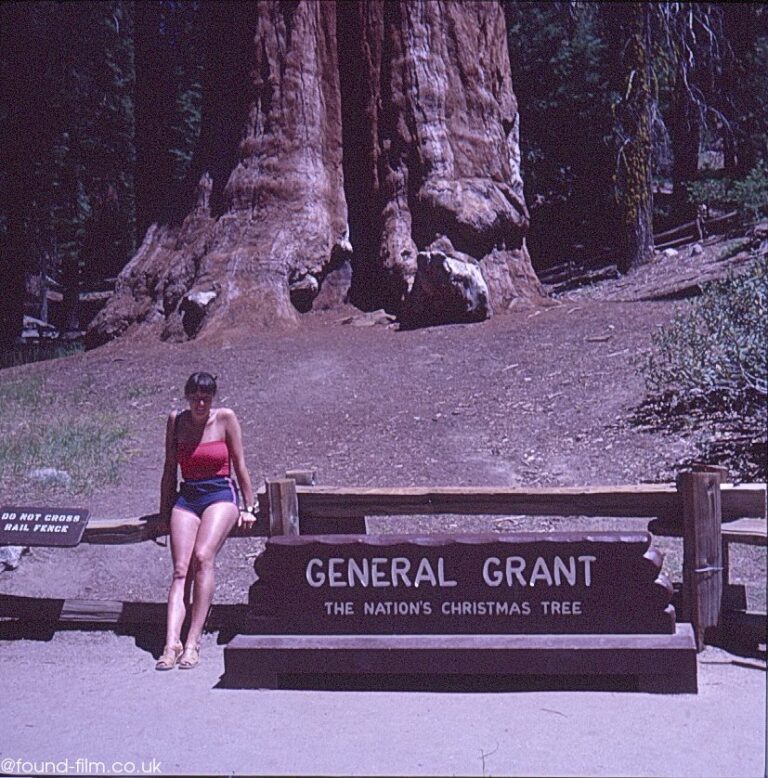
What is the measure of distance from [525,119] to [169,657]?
79.5 ft

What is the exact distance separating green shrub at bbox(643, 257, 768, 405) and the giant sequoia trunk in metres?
4.80

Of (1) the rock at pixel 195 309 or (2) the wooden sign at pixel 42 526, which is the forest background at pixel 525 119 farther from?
(2) the wooden sign at pixel 42 526

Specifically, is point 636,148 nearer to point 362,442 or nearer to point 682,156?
point 682,156

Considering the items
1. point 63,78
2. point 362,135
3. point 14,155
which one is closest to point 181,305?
point 362,135

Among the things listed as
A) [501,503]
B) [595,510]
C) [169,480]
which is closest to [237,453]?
[169,480]

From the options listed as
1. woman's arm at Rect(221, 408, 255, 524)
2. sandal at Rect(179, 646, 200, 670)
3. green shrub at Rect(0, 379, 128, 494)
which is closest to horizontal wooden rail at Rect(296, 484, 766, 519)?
woman's arm at Rect(221, 408, 255, 524)

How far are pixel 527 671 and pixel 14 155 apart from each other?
70.0 ft

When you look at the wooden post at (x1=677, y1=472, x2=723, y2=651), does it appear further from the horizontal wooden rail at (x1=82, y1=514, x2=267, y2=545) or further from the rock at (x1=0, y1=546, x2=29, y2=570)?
the rock at (x1=0, y1=546, x2=29, y2=570)

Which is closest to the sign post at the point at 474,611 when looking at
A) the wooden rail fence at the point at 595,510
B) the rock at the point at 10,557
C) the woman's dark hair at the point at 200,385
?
the wooden rail fence at the point at 595,510

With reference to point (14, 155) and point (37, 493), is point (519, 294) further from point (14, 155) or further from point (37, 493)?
point (14, 155)

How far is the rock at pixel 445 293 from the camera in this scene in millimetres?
14664

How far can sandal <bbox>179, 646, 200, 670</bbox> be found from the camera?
6047 millimetres

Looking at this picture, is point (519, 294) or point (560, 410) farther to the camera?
point (519, 294)

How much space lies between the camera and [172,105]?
33.2m
